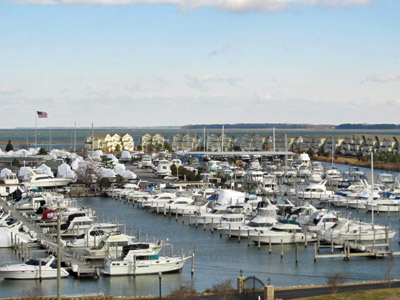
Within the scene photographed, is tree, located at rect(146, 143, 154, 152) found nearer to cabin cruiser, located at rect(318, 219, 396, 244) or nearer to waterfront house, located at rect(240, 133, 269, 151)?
waterfront house, located at rect(240, 133, 269, 151)

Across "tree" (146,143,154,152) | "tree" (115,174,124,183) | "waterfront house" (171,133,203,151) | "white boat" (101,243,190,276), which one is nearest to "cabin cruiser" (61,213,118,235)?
"white boat" (101,243,190,276)

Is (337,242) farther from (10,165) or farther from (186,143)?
(186,143)

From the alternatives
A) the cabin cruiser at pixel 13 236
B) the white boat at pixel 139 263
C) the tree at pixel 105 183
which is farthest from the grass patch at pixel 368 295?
the tree at pixel 105 183

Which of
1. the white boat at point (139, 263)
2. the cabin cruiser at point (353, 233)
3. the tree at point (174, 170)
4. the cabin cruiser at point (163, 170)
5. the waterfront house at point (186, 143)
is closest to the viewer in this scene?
the white boat at point (139, 263)

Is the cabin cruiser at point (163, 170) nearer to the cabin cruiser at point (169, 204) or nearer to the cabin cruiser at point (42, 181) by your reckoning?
the cabin cruiser at point (42, 181)

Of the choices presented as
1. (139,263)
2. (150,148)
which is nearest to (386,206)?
(139,263)

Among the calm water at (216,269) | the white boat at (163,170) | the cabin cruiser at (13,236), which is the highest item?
the white boat at (163,170)

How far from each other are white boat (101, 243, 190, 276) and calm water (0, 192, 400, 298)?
29 centimetres

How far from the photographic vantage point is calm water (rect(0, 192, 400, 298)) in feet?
95.5

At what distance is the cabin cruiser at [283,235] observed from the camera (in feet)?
125

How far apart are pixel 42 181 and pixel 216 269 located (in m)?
35.5

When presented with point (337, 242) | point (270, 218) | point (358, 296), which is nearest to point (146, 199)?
point (270, 218)

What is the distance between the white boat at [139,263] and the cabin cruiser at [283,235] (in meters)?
7.67

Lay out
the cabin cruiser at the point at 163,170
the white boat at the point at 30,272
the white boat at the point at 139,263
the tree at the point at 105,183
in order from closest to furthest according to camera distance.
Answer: the white boat at the point at 30,272 < the white boat at the point at 139,263 < the tree at the point at 105,183 < the cabin cruiser at the point at 163,170
